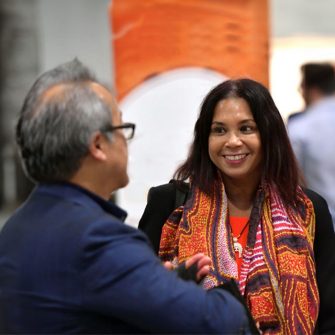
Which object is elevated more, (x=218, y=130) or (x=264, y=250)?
(x=218, y=130)

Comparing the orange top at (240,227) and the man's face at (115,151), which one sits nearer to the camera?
the man's face at (115,151)

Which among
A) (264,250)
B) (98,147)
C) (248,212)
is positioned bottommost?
(264,250)

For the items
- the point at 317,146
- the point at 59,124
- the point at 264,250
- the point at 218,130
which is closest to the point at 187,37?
the point at 317,146

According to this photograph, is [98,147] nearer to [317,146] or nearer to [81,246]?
[81,246]

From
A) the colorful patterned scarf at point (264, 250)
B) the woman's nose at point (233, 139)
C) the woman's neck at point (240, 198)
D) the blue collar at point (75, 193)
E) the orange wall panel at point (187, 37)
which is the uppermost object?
the orange wall panel at point (187, 37)

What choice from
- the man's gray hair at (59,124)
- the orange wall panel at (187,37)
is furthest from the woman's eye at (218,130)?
the orange wall panel at (187,37)

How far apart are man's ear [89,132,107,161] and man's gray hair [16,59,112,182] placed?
1 centimetres

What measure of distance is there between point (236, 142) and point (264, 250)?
408mm

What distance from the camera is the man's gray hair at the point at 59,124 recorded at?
201cm

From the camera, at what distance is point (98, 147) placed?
6.73ft

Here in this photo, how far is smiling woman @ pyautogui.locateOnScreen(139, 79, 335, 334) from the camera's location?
9.32 feet

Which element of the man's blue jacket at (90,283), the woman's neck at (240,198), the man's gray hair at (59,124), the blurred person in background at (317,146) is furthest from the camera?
the blurred person in background at (317,146)

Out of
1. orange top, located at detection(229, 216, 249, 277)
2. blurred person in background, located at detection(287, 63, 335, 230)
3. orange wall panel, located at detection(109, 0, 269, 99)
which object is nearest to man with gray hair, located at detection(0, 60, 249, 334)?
orange top, located at detection(229, 216, 249, 277)

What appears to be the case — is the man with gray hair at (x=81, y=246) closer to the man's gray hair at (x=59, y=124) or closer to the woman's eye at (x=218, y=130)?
the man's gray hair at (x=59, y=124)
